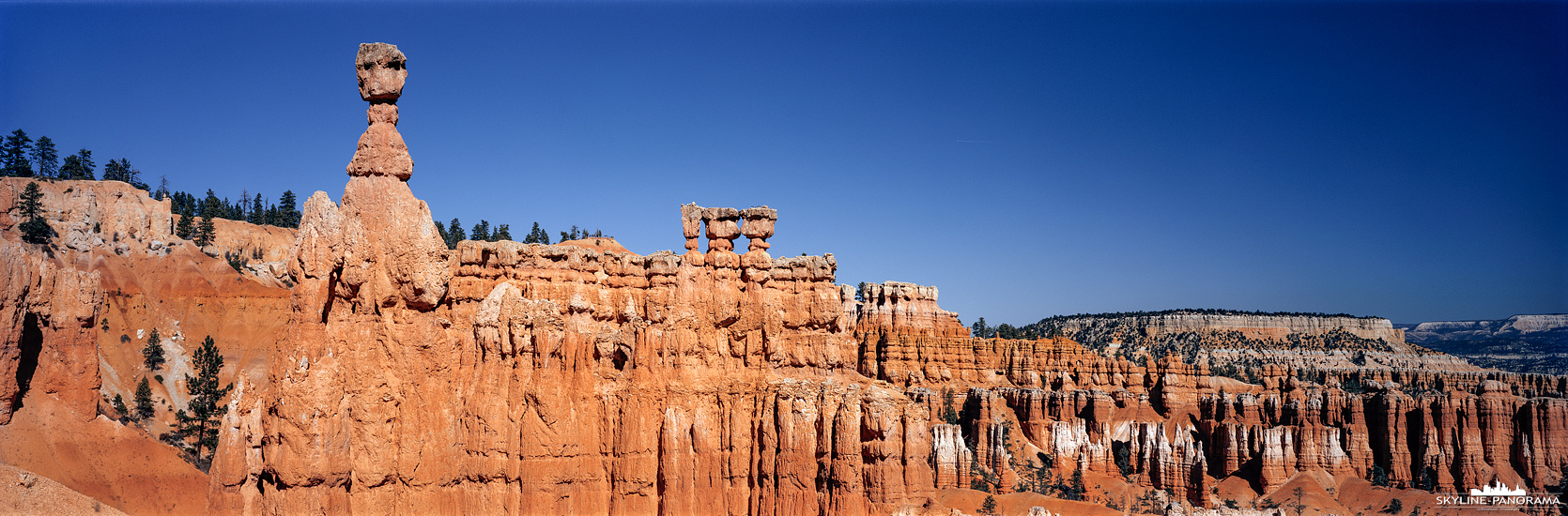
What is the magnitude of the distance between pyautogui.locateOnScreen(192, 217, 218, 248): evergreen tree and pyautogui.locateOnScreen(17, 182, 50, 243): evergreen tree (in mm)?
14656

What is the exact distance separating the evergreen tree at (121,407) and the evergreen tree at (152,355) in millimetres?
6158

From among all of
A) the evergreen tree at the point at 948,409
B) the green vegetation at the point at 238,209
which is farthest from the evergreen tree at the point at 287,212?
the evergreen tree at the point at 948,409

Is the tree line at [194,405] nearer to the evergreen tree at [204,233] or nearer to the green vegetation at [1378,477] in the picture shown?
the evergreen tree at [204,233]

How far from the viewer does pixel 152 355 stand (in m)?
65.6

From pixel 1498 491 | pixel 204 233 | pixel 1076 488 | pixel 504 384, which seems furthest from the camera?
pixel 204 233

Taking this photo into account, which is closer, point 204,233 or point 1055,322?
point 204,233

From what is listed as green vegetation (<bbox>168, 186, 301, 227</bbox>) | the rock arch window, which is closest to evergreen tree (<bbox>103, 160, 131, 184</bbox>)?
green vegetation (<bbox>168, 186, 301, 227</bbox>)

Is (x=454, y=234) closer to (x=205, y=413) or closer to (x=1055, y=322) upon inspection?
(x=205, y=413)

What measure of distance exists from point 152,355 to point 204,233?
69.7 feet

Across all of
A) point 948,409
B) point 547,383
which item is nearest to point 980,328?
point 948,409

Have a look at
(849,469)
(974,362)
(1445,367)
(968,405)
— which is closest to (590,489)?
(849,469)

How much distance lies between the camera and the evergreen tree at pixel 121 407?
5412 cm

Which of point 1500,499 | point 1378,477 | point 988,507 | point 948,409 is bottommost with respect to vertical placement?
point 1500,499

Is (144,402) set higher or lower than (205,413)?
higher
